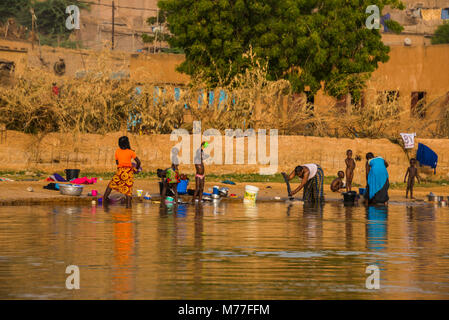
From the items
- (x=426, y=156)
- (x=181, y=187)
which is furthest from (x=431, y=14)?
(x=181, y=187)

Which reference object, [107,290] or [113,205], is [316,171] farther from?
[107,290]

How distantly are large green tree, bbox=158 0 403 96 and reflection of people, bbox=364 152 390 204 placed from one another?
628 inches

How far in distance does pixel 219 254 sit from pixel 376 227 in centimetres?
541

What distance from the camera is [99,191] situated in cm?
2423

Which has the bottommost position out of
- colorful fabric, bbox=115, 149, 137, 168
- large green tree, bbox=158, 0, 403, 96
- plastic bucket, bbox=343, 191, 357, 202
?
plastic bucket, bbox=343, 191, 357, 202

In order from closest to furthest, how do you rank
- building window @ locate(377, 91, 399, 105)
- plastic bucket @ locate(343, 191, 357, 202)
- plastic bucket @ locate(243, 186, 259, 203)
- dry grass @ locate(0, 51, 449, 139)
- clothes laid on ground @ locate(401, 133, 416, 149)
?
plastic bucket @ locate(243, 186, 259, 203) → plastic bucket @ locate(343, 191, 357, 202) → dry grass @ locate(0, 51, 449, 139) → clothes laid on ground @ locate(401, 133, 416, 149) → building window @ locate(377, 91, 399, 105)

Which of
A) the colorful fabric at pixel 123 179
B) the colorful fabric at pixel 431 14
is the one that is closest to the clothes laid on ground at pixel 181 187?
the colorful fabric at pixel 123 179

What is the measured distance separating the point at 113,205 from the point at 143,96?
510 inches

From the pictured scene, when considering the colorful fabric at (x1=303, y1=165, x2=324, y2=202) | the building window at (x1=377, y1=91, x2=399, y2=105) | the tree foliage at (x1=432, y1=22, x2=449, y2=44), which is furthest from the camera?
the tree foliage at (x1=432, y1=22, x2=449, y2=44)

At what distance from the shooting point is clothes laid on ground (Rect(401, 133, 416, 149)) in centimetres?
3362

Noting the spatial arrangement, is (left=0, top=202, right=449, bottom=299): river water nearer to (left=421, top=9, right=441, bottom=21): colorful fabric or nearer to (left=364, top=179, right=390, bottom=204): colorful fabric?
(left=364, top=179, right=390, bottom=204): colorful fabric

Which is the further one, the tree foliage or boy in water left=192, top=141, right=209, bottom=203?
the tree foliage

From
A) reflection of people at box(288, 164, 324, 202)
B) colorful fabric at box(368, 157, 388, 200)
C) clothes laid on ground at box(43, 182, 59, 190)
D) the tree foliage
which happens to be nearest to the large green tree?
colorful fabric at box(368, 157, 388, 200)

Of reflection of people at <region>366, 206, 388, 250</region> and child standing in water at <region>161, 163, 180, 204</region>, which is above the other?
child standing in water at <region>161, 163, 180, 204</region>
